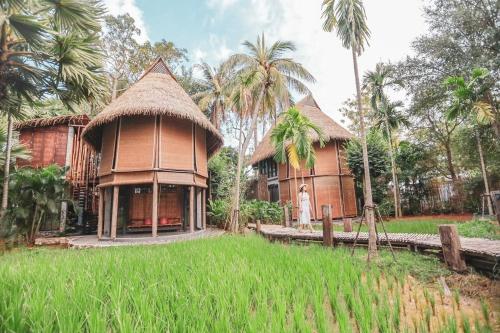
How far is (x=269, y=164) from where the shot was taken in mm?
17641

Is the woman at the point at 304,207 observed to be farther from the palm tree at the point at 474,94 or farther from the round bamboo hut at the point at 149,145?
the palm tree at the point at 474,94

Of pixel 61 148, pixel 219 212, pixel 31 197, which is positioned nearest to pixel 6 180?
pixel 31 197

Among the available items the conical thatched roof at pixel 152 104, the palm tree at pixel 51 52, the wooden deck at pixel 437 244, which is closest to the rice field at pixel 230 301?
the wooden deck at pixel 437 244

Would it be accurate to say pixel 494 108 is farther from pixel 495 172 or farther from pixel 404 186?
pixel 404 186

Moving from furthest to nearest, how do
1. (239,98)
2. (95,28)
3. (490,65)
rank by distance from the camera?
(239,98) → (490,65) → (95,28)

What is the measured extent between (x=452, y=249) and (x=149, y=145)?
340 inches

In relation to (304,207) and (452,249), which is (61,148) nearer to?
(304,207)

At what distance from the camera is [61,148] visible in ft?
38.4

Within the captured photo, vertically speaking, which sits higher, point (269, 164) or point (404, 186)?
point (269, 164)

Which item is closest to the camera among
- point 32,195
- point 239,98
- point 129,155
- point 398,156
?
point 32,195

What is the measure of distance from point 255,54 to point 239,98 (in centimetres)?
238

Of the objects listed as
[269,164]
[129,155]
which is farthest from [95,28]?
[269,164]

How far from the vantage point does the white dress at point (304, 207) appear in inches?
370

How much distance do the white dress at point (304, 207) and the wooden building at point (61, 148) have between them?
30.4ft
